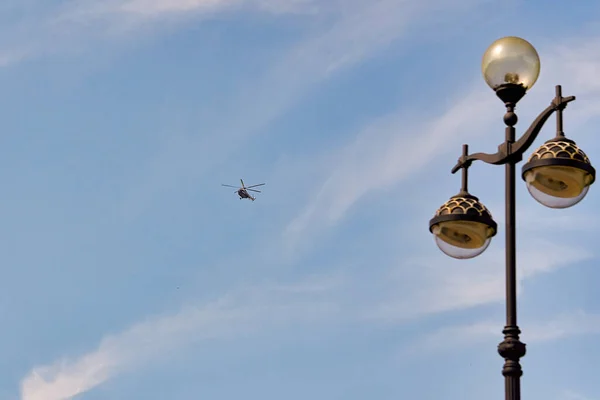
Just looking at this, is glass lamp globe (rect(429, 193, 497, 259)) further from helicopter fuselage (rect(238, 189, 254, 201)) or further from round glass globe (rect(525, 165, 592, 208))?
helicopter fuselage (rect(238, 189, 254, 201))

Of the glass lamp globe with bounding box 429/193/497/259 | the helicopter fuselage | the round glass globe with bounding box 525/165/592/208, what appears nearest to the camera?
the round glass globe with bounding box 525/165/592/208

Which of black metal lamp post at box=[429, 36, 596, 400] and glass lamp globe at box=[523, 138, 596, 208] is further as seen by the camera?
glass lamp globe at box=[523, 138, 596, 208]

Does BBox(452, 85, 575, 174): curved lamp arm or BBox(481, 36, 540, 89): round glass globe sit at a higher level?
BBox(481, 36, 540, 89): round glass globe

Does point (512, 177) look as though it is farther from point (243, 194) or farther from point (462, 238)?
point (243, 194)

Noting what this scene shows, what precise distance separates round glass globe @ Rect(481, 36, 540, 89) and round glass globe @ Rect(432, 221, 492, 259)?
6.20 feet

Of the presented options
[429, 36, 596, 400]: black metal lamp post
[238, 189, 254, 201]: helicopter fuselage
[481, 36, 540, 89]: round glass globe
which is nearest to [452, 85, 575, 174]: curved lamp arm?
[429, 36, 596, 400]: black metal lamp post

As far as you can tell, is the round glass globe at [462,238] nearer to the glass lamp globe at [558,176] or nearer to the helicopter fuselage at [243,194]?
the glass lamp globe at [558,176]

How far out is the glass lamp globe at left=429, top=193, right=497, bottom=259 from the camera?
61.0 feet

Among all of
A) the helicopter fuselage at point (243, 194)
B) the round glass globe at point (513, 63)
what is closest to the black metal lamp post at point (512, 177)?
the round glass globe at point (513, 63)

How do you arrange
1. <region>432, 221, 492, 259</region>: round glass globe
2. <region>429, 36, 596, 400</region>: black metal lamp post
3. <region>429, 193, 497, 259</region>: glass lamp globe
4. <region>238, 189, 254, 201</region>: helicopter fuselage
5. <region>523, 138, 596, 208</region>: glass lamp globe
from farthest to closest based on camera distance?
<region>238, 189, 254, 201</region>: helicopter fuselage
<region>432, 221, 492, 259</region>: round glass globe
<region>429, 193, 497, 259</region>: glass lamp globe
<region>523, 138, 596, 208</region>: glass lamp globe
<region>429, 36, 596, 400</region>: black metal lamp post

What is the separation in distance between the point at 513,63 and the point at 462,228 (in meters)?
2.22

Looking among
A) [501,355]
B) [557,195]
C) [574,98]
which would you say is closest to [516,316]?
[501,355]

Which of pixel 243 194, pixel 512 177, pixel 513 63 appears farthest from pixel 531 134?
pixel 243 194

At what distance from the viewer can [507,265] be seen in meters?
17.5
